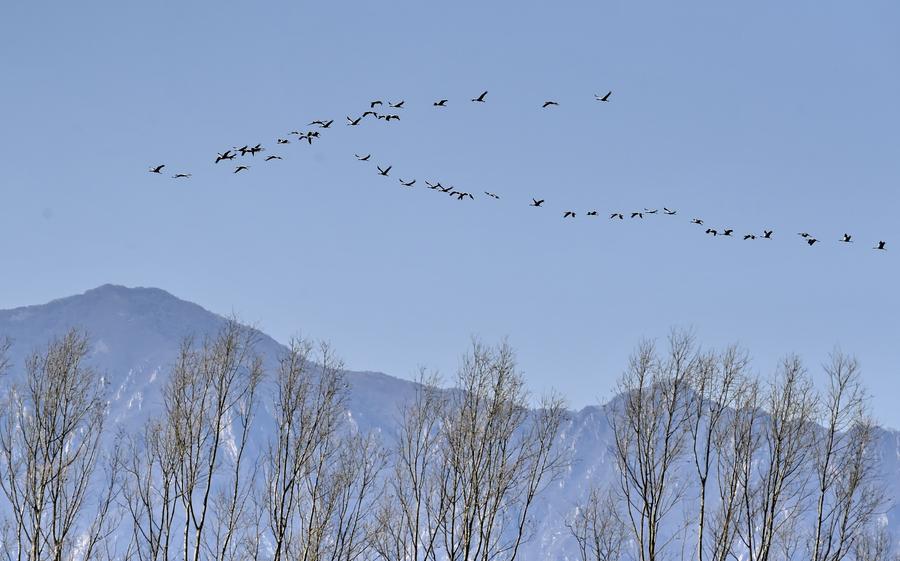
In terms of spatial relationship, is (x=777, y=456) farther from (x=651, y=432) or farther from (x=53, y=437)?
(x=53, y=437)

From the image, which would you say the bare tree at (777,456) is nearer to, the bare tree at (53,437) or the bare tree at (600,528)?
the bare tree at (600,528)

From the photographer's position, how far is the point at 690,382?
1272 inches

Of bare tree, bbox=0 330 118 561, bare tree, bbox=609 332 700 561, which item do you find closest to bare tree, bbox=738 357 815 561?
bare tree, bbox=609 332 700 561

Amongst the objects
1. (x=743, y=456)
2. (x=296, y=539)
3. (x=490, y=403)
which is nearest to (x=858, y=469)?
(x=743, y=456)

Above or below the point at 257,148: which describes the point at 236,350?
below

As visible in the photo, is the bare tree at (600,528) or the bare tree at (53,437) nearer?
the bare tree at (53,437)

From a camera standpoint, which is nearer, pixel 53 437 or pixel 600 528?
pixel 53 437

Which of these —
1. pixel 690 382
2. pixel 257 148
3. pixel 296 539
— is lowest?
pixel 296 539

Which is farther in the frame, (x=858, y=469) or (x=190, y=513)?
(x=858, y=469)

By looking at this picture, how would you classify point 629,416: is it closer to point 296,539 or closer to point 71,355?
point 296,539

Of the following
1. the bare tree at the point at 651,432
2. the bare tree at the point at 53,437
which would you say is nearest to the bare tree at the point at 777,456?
the bare tree at the point at 651,432

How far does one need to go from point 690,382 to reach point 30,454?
19418mm

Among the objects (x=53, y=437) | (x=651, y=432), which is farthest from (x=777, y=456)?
(x=53, y=437)

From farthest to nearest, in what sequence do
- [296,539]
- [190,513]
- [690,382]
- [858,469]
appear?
[296,539]
[858,469]
[690,382]
[190,513]
